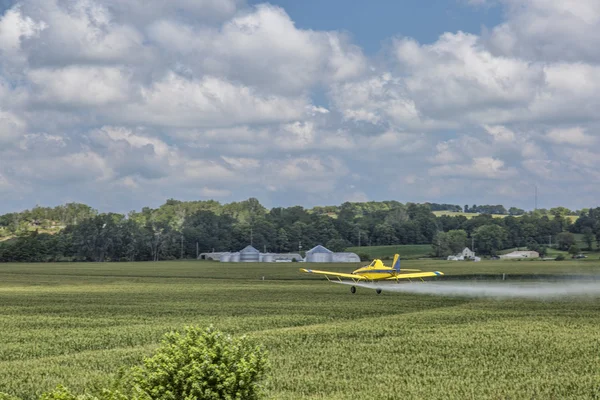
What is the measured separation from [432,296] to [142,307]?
2238cm

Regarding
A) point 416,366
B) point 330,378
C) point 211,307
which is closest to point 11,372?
point 330,378

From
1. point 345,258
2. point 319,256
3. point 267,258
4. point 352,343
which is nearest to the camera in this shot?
point 352,343

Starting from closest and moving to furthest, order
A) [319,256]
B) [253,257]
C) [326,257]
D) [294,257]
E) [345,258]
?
[319,256]
[326,257]
[345,258]
[253,257]
[294,257]

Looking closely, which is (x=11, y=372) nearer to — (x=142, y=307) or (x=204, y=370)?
(x=204, y=370)

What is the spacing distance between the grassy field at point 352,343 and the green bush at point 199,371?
895 millimetres

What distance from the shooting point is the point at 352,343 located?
87.7ft

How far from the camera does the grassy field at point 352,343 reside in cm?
1883

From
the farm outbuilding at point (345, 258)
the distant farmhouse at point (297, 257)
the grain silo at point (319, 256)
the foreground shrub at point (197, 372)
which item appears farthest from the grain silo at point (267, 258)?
the foreground shrub at point (197, 372)

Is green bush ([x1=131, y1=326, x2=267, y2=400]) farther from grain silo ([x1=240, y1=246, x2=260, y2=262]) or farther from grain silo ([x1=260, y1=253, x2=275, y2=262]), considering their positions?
grain silo ([x1=260, y1=253, x2=275, y2=262])

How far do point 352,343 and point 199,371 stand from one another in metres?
16.9

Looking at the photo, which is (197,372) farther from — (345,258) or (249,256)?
(249,256)

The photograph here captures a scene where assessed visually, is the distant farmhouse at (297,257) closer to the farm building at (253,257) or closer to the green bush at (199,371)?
the farm building at (253,257)

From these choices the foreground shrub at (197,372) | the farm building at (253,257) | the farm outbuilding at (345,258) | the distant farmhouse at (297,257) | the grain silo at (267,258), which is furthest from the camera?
the grain silo at (267,258)

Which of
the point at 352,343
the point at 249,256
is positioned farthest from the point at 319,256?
the point at 352,343
